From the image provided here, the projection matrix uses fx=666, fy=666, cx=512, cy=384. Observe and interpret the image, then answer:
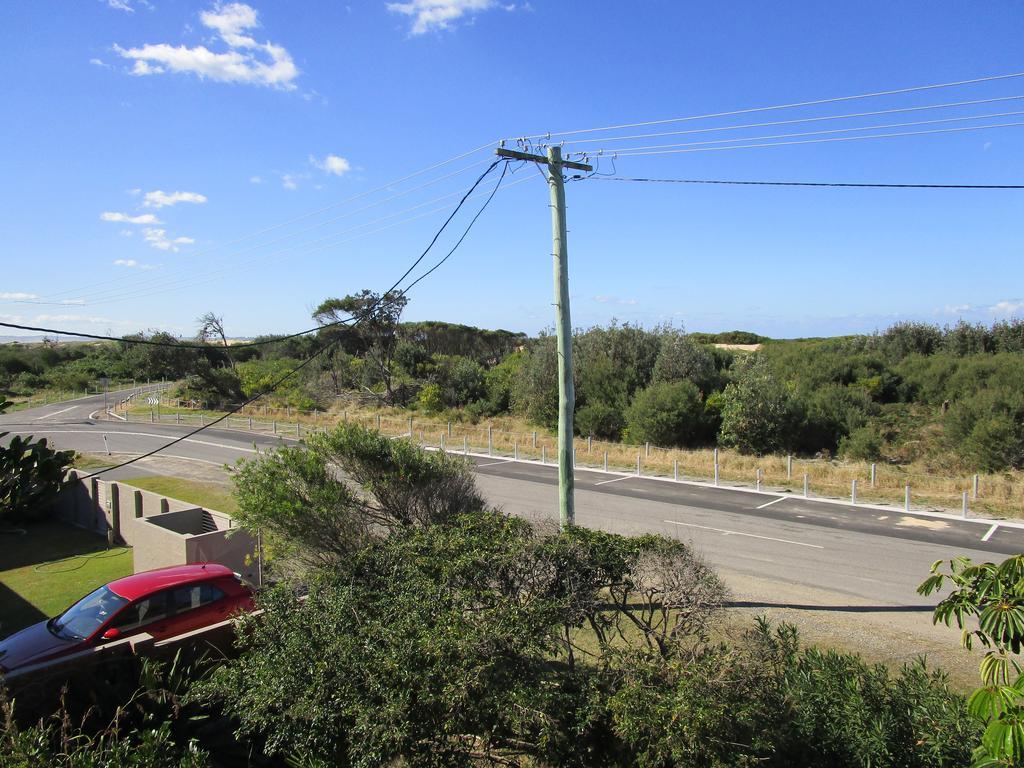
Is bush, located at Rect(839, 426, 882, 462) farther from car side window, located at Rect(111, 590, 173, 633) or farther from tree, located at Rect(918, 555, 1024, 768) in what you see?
tree, located at Rect(918, 555, 1024, 768)

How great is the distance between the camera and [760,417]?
28203mm

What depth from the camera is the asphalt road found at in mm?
12336

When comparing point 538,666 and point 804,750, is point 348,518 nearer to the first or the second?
point 538,666

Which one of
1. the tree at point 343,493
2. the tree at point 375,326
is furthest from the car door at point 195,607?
the tree at point 375,326

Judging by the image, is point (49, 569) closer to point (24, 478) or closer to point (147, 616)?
point (147, 616)

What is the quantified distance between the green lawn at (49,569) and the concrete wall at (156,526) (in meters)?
0.50

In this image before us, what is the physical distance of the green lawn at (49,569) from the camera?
11680 mm

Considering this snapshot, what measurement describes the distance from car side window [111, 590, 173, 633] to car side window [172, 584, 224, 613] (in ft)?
0.35

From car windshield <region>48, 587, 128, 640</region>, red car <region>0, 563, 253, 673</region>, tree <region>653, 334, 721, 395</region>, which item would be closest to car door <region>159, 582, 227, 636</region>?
red car <region>0, 563, 253, 673</region>

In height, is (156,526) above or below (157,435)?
above

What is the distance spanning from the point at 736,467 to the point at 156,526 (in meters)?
19.7

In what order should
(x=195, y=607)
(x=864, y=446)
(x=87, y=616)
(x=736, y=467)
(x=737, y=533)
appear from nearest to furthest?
(x=87, y=616), (x=195, y=607), (x=737, y=533), (x=736, y=467), (x=864, y=446)

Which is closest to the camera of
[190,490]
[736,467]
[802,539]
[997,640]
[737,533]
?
[997,640]

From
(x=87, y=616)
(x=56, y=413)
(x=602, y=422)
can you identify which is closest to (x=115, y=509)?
(x=87, y=616)
